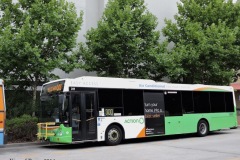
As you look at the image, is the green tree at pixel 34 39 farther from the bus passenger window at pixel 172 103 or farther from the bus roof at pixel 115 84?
the bus passenger window at pixel 172 103

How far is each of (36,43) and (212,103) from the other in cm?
1038

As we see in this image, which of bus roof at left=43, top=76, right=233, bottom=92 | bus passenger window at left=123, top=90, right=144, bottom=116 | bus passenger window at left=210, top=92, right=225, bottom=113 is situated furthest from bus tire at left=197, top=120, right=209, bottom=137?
Answer: bus passenger window at left=123, top=90, right=144, bottom=116

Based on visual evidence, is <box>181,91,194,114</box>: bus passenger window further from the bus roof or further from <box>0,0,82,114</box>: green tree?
<box>0,0,82,114</box>: green tree

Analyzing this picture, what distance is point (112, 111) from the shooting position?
1531cm

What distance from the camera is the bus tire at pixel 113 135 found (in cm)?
1508

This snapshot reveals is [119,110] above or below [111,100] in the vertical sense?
below

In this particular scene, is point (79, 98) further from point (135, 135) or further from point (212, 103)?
point (212, 103)

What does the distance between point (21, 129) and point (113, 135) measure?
4586 millimetres

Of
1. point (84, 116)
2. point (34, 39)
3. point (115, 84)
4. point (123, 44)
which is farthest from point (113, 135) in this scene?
point (123, 44)

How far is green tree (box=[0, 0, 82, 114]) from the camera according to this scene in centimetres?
1723

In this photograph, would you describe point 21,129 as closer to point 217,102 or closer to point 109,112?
point 109,112

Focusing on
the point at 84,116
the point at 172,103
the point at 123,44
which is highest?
the point at 123,44

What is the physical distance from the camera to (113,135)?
15.3 meters

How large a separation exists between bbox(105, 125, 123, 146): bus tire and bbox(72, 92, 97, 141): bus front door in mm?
711
